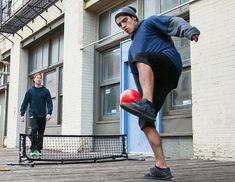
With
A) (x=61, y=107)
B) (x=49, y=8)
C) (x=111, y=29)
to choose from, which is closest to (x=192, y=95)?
(x=111, y=29)

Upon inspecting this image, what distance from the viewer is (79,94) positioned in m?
11.8

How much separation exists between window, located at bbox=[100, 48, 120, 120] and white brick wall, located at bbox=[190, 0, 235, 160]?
379 cm

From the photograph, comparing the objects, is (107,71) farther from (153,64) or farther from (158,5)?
(153,64)

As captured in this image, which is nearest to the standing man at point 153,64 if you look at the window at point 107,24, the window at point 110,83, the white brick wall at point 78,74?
the window at point 110,83

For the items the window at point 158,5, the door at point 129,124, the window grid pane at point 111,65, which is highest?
the window at point 158,5

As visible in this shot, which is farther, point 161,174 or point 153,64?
point 161,174

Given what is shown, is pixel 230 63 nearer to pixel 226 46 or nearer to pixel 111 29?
pixel 226 46

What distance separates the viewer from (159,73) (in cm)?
426

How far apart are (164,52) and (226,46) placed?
318 cm

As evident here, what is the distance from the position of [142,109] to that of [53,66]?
10.8 m

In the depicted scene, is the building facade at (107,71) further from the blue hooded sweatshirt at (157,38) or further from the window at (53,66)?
the blue hooded sweatshirt at (157,38)

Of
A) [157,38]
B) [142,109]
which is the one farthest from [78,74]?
[142,109]

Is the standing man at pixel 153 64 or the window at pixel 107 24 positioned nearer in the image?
the standing man at pixel 153 64

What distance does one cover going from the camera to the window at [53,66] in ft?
45.6
